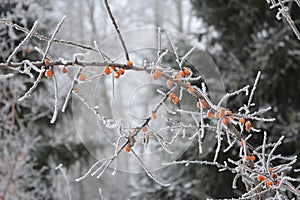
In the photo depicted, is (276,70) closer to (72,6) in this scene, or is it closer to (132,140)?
(132,140)

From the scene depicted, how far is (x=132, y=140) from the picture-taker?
0.79 m

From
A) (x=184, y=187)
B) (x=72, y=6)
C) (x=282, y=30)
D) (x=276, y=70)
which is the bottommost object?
(x=184, y=187)

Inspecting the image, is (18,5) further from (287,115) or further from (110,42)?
(110,42)

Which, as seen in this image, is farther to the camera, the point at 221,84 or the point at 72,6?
the point at 72,6

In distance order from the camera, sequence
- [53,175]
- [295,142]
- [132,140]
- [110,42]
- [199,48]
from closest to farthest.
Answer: [132,140], [295,142], [199,48], [53,175], [110,42]

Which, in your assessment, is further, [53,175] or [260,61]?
[53,175]

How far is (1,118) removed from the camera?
3170 millimetres

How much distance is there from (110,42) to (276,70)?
3.61m

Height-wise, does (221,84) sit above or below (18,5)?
below

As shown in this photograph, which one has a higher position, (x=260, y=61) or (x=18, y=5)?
(x=18, y=5)

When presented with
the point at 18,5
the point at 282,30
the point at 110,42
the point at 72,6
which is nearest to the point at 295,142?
the point at 282,30

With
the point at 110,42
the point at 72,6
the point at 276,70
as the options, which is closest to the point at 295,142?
the point at 276,70

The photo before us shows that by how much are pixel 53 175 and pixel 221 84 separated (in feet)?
5.41

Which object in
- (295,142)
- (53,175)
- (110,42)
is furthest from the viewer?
(110,42)
